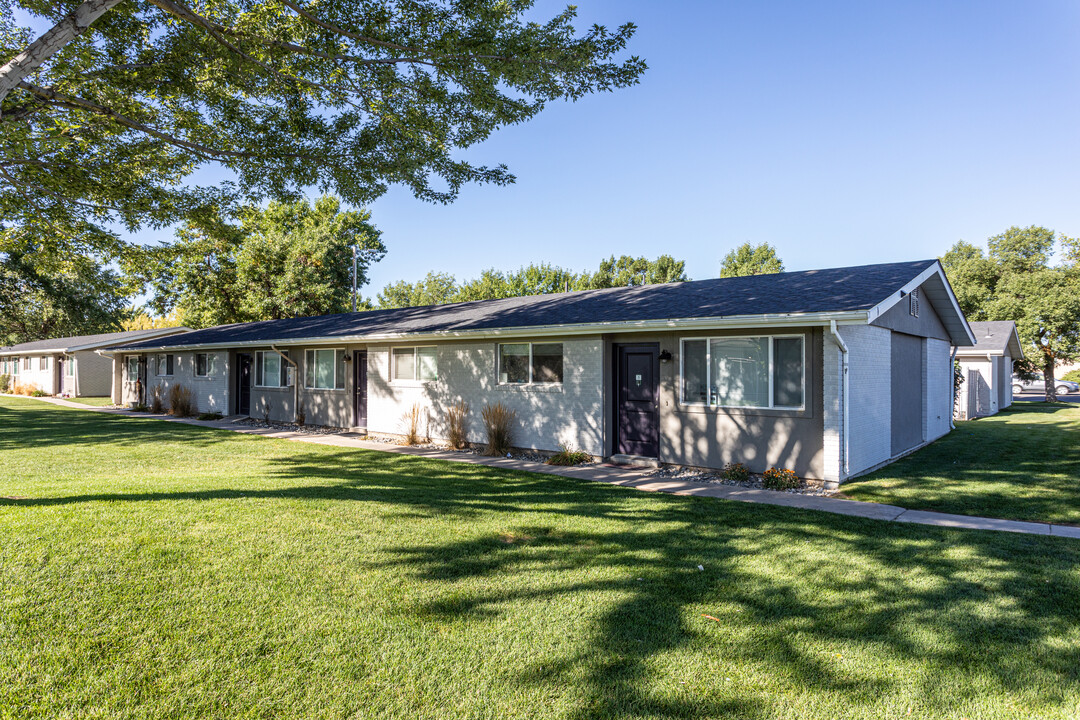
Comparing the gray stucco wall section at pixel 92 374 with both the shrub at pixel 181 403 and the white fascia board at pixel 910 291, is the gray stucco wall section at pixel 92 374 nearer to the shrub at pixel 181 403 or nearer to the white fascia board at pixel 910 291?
the shrub at pixel 181 403

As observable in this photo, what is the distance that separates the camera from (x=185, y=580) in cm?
423

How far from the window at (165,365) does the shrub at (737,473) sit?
22214 mm

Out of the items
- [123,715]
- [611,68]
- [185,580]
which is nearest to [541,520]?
[185,580]

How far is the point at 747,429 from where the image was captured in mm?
9000

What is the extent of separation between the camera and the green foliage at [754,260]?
1890 inches

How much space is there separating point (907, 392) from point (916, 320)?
159 cm

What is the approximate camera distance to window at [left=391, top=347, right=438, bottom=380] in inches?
523

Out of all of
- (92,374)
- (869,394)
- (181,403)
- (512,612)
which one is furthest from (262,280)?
(512,612)

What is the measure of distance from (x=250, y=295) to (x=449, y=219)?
40.0 ft

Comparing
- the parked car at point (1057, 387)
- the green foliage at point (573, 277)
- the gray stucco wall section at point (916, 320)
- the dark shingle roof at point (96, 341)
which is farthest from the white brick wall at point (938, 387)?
the dark shingle roof at point (96, 341)

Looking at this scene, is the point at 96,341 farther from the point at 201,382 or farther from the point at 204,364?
the point at 201,382

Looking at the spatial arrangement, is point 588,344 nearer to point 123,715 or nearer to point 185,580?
point 185,580

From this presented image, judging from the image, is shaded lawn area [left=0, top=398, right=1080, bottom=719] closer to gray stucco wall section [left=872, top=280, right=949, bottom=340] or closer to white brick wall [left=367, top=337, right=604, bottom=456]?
white brick wall [left=367, top=337, right=604, bottom=456]

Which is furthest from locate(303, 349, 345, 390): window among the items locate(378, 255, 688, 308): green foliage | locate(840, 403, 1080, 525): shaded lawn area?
locate(378, 255, 688, 308): green foliage
